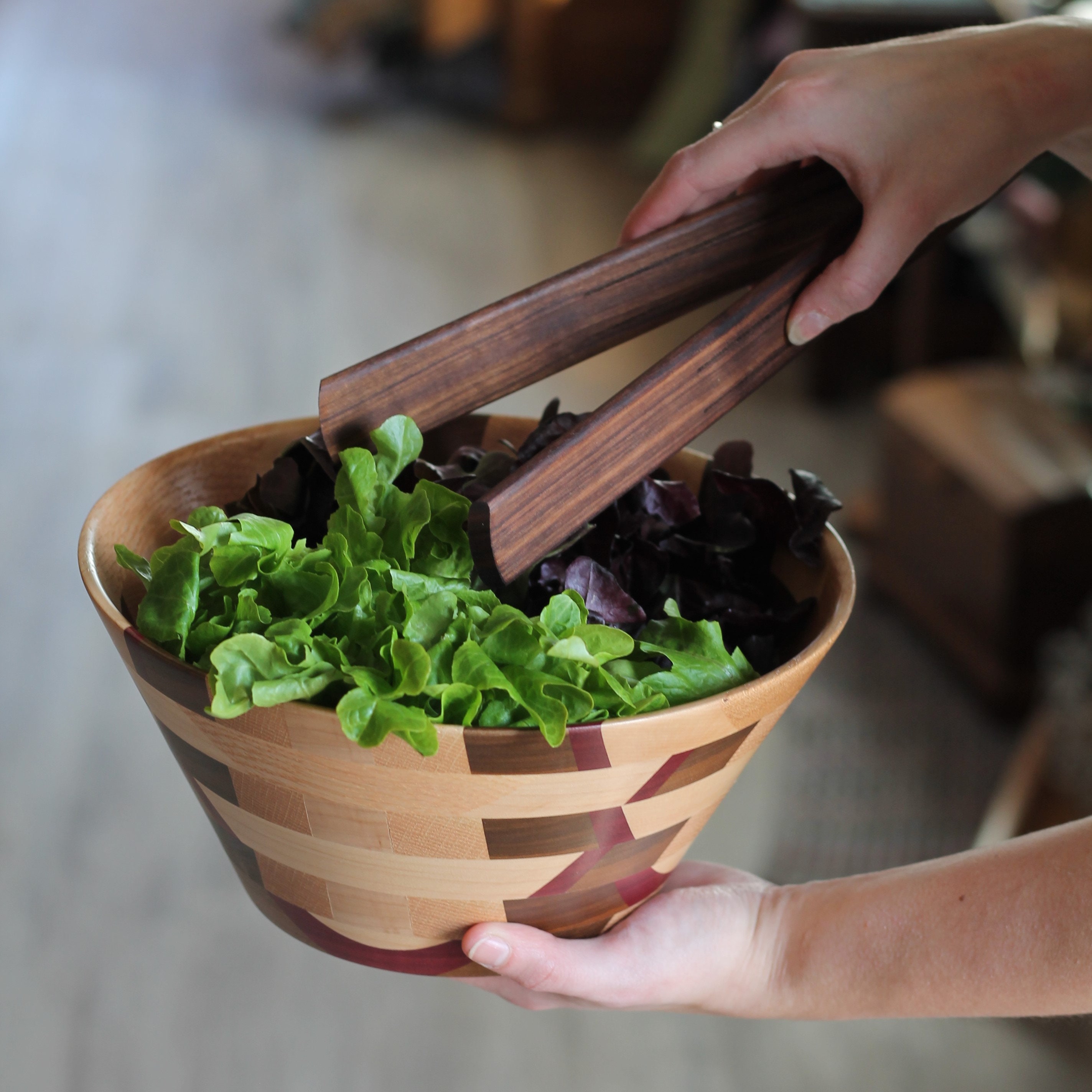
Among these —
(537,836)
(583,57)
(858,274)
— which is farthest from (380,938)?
(583,57)

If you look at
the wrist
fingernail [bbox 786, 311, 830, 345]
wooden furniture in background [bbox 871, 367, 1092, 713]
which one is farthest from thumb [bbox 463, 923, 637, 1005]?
wooden furniture in background [bbox 871, 367, 1092, 713]

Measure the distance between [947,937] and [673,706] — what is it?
0.24 meters

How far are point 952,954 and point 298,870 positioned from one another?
35 cm

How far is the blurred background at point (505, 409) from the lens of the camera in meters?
1.39

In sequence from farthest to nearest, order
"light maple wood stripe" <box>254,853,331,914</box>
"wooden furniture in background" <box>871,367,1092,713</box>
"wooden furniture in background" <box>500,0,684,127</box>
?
1. "wooden furniture in background" <box>500,0,684,127</box>
2. "wooden furniture in background" <box>871,367,1092,713</box>
3. "light maple wood stripe" <box>254,853,331,914</box>

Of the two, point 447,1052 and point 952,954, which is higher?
point 952,954

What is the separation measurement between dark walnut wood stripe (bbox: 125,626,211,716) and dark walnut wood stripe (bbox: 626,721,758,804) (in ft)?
0.63

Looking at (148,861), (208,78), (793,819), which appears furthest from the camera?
(208,78)

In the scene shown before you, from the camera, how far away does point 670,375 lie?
0.56 m

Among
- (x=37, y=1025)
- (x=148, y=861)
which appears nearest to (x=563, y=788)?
(x=37, y=1025)

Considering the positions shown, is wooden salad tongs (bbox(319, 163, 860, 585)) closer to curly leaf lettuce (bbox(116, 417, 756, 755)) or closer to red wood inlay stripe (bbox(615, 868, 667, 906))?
curly leaf lettuce (bbox(116, 417, 756, 755))

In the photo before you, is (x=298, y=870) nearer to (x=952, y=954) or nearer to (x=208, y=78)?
(x=952, y=954)

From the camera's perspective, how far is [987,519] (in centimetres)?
194

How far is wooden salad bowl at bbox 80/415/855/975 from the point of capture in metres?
0.46
